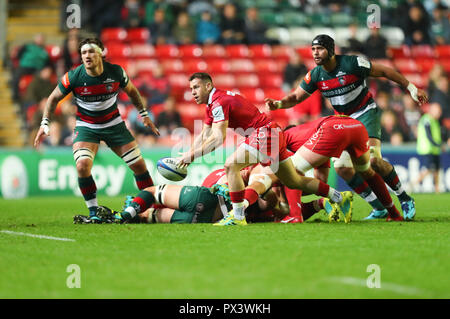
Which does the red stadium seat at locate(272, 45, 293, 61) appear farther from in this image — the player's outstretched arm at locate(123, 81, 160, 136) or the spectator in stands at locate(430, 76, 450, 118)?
the player's outstretched arm at locate(123, 81, 160, 136)

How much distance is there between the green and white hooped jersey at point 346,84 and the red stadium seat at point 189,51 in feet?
33.8

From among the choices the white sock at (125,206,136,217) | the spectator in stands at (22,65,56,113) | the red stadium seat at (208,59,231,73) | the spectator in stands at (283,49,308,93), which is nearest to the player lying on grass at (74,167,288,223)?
the white sock at (125,206,136,217)

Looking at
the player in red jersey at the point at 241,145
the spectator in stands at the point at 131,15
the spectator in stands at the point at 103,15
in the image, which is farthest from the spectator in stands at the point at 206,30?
the player in red jersey at the point at 241,145

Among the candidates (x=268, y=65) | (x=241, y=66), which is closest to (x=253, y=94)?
(x=241, y=66)

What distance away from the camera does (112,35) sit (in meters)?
18.6

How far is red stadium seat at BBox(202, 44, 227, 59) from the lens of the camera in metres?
18.7

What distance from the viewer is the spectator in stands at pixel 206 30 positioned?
18703 mm

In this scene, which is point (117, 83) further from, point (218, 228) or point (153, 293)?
point (153, 293)

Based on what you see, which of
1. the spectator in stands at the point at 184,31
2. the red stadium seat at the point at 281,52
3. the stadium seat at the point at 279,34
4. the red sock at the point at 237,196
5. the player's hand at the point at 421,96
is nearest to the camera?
the red sock at the point at 237,196

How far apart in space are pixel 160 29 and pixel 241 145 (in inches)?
460

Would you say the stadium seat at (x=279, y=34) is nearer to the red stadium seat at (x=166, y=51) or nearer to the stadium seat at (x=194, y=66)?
the stadium seat at (x=194, y=66)

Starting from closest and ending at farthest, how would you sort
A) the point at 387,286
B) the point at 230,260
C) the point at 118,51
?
1. the point at 387,286
2. the point at 230,260
3. the point at 118,51

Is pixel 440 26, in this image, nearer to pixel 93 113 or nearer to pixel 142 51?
pixel 142 51

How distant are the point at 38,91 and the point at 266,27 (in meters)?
6.83
